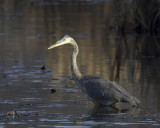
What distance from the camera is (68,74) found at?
13305 millimetres

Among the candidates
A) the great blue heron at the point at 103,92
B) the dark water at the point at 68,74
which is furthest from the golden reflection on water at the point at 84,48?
the great blue heron at the point at 103,92

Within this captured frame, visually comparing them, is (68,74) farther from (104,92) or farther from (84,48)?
(84,48)

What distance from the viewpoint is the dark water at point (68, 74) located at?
8.91 metres

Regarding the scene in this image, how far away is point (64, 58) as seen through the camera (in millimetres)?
16047

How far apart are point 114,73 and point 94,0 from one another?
3352 centimetres

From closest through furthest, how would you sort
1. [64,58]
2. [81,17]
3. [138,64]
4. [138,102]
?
[138,102]
[138,64]
[64,58]
[81,17]

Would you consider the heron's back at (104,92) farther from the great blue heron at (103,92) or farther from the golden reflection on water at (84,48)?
the golden reflection on water at (84,48)

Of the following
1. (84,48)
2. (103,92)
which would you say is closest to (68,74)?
(103,92)

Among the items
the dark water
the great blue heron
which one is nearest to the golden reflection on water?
the dark water

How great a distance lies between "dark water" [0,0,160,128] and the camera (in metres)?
8.91

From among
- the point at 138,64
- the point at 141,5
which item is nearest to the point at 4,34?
the point at 141,5

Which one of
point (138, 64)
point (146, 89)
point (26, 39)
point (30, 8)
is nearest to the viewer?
point (146, 89)

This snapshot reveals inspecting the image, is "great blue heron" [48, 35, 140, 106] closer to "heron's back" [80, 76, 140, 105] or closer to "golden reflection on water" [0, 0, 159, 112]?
"heron's back" [80, 76, 140, 105]

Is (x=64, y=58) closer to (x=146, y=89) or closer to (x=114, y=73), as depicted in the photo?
(x=114, y=73)
